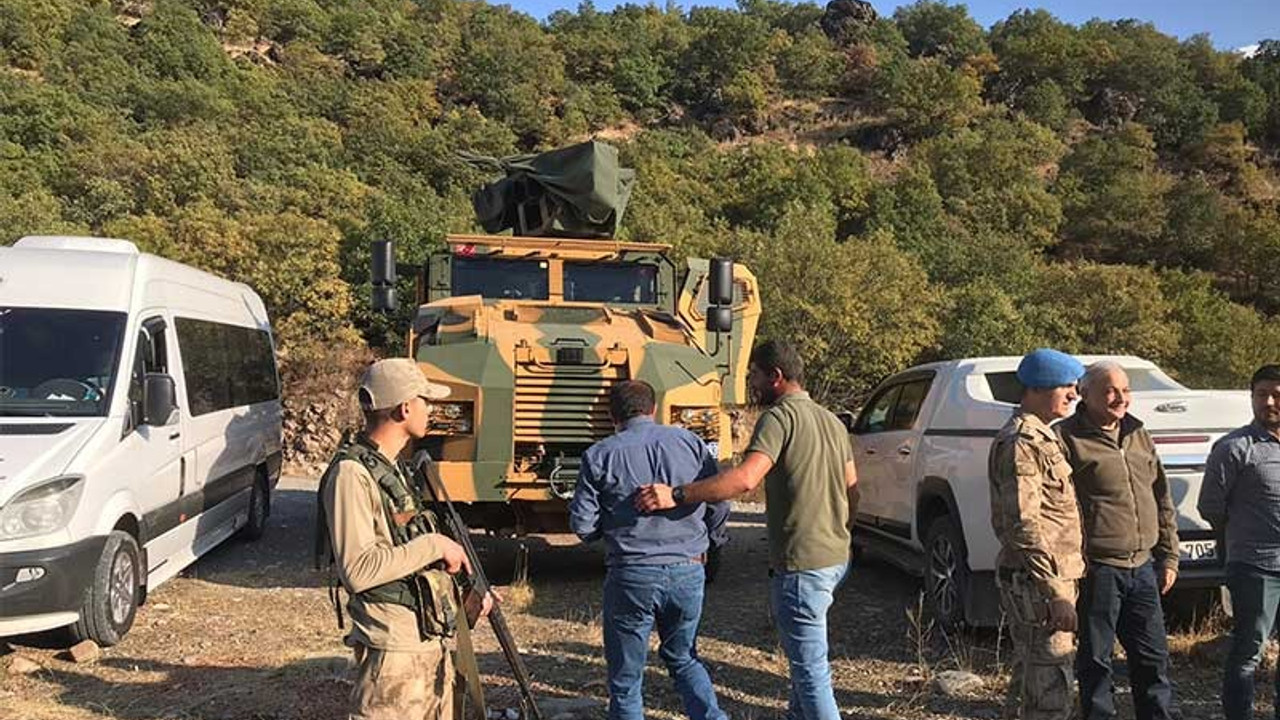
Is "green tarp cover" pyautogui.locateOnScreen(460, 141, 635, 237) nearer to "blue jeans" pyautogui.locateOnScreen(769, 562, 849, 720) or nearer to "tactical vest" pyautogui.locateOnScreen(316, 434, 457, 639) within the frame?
"blue jeans" pyautogui.locateOnScreen(769, 562, 849, 720)

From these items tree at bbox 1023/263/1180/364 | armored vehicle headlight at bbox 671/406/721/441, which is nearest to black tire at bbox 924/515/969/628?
armored vehicle headlight at bbox 671/406/721/441

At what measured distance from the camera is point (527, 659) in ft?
18.1

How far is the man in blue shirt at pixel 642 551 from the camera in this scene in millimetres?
3623

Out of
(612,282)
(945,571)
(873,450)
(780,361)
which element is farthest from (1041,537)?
(612,282)

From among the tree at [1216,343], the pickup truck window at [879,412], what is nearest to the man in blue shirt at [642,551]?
the pickup truck window at [879,412]

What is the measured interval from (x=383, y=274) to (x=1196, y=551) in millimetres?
6306

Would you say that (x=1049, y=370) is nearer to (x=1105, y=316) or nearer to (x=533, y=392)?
(x=533, y=392)

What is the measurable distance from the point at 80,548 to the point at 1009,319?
25.8 metres

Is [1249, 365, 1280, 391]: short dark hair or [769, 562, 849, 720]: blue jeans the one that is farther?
[1249, 365, 1280, 391]: short dark hair

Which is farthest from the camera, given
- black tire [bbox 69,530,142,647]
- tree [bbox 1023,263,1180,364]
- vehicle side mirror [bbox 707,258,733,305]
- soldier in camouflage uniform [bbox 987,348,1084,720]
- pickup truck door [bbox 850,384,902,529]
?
tree [bbox 1023,263,1180,364]

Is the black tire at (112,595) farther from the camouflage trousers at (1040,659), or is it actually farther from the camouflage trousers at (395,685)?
the camouflage trousers at (1040,659)

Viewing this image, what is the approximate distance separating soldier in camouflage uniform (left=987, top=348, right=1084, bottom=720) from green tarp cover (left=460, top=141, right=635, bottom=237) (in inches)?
238

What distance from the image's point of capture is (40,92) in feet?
122

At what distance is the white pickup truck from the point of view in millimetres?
4926
